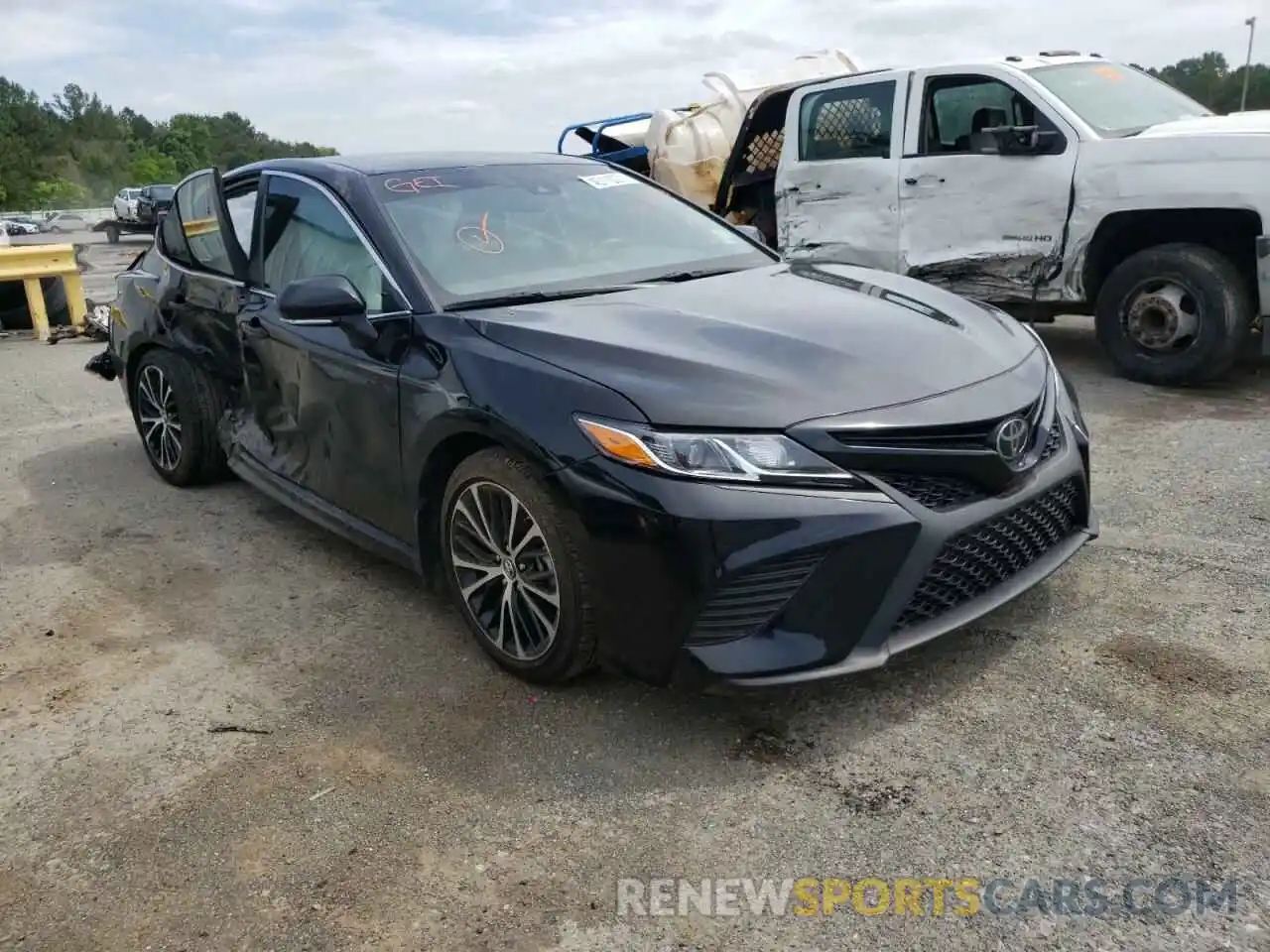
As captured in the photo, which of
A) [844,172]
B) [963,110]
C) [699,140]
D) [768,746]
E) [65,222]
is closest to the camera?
[768,746]

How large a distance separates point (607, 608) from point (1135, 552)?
7.26ft

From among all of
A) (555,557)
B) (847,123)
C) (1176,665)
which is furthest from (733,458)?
(847,123)

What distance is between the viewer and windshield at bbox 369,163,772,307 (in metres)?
3.64

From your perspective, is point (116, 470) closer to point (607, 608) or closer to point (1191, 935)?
point (607, 608)

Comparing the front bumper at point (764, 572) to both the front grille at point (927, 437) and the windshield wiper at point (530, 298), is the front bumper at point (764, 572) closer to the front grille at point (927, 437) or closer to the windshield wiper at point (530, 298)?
the front grille at point (927, 437)

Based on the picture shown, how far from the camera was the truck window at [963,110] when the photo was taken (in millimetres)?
6770

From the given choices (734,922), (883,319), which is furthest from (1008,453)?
(734,922)

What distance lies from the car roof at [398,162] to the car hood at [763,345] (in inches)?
39.5

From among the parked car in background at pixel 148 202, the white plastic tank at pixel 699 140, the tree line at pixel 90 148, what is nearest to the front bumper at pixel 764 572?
the white plastic tank at pixel 699 140

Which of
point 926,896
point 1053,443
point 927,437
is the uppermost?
point 927,437

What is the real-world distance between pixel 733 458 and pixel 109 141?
11997 cm

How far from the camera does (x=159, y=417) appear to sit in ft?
17.8

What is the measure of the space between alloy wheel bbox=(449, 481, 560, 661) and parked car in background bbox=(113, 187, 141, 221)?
39985 millimetres

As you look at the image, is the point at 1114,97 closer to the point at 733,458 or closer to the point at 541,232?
the point at 541,232
